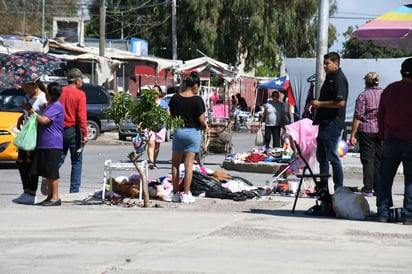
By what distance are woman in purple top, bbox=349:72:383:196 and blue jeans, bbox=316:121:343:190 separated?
1.53 meters

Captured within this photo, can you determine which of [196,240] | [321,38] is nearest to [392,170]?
[196,240]

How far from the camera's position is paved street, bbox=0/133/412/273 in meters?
8.12

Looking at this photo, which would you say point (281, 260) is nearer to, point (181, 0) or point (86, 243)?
point (86, 243)

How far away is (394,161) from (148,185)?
4.07 metres

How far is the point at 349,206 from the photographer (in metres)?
11.4

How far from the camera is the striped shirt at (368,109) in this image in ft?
45.4

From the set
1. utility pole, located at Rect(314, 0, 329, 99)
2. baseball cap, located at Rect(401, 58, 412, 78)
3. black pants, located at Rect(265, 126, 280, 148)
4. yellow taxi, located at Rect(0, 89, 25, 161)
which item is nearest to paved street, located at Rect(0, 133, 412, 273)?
baseball cap, located at Rect(401, 58, 412, 78)

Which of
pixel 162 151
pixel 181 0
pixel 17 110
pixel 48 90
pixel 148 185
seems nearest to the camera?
pixel 48 90

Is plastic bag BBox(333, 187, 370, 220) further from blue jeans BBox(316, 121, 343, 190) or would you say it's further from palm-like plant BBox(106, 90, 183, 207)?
palm-like plant BBox(106, 90, 183, 207)

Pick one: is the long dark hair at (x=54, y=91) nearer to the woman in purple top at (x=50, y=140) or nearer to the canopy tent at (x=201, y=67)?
the woman in purple top at (x=50, y=140)

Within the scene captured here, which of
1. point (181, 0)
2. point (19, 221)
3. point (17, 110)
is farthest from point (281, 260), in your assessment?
point (181, 0)

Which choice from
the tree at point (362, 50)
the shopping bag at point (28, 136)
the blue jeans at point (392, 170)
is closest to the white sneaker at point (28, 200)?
the shopping bag at point (28, 136)

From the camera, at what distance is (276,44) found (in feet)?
181

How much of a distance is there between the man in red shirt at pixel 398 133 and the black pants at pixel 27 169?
4.74 metres
